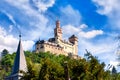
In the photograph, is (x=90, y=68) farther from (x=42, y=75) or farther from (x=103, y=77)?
(x=42, y=75)

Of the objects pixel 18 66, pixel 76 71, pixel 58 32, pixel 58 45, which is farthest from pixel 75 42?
pixel 76 71

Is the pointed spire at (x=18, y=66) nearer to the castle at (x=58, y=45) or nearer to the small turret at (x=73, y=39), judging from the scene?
the castle at (x=58, y=45)

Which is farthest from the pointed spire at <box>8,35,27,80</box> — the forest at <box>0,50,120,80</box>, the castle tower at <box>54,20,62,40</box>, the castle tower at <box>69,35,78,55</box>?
the castle tower at <box>69,35,78,55</box>

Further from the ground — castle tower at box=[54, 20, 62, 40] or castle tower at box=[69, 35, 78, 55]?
castle tower at box=[54, 20, 62, 40]

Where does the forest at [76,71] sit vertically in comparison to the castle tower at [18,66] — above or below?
below

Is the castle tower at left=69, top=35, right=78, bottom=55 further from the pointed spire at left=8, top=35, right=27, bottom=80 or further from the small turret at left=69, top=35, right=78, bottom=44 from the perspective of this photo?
the pointed spire at left=8, top=35, right=27, bottom=80

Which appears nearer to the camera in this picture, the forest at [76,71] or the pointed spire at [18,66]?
the forest at [76,71]

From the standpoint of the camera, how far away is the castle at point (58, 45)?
15150 centimetres

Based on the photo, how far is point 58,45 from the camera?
155375 mm

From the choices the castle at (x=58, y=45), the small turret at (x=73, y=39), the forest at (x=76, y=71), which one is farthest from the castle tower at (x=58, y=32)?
the forest at (x=76, y=71)

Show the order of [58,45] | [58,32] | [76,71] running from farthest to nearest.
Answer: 1. [58,32]
2. [58,45]
3. [76,71]

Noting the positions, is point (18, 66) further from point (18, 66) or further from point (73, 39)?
point (73, 39)

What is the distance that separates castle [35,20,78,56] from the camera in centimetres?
15150

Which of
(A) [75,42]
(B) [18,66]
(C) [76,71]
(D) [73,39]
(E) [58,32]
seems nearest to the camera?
(C) [76,71]
